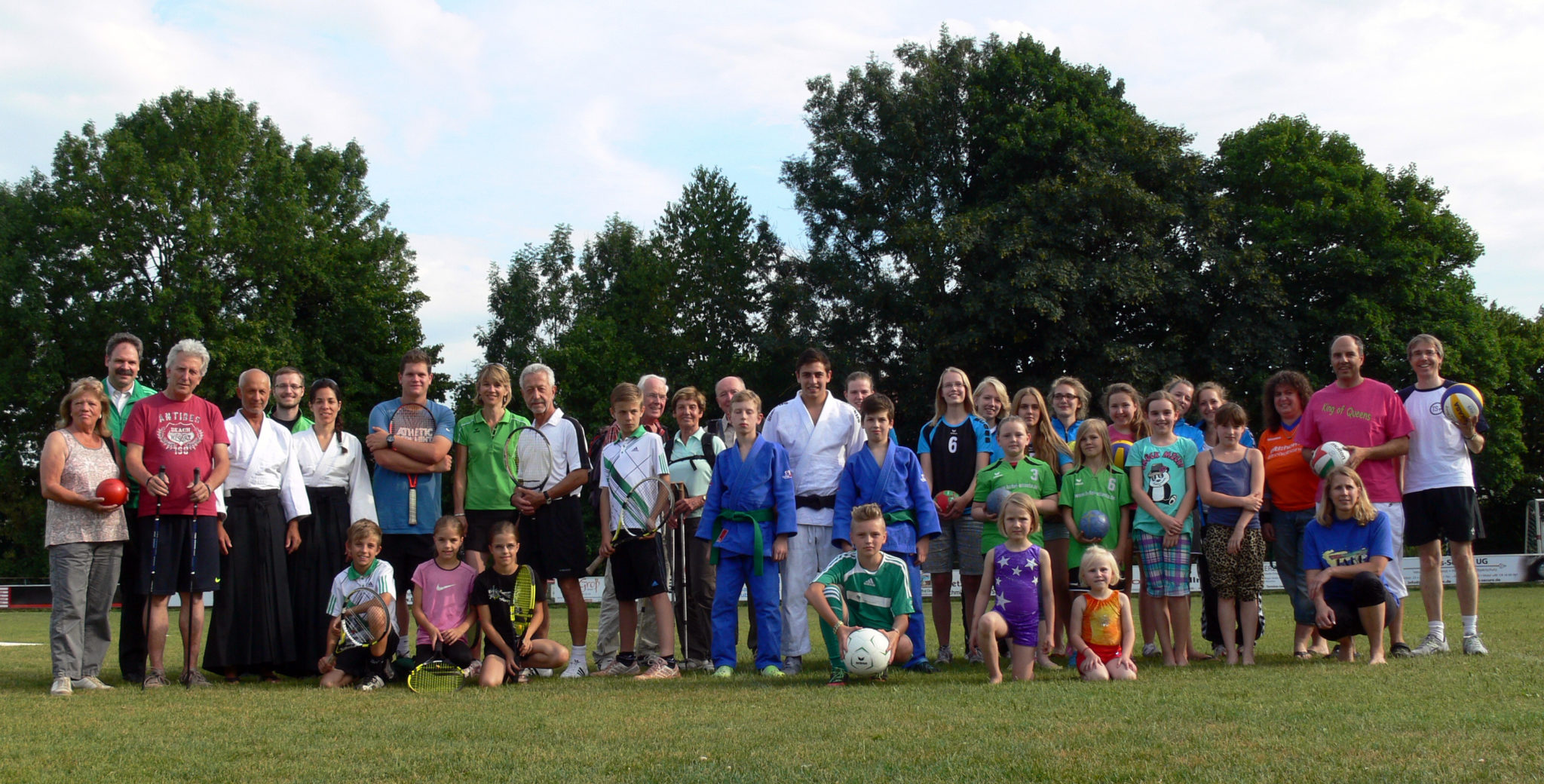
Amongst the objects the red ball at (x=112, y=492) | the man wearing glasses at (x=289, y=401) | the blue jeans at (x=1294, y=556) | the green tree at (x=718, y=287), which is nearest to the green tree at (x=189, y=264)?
the green tree at (x=718, y=287)

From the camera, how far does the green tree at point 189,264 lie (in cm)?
2573

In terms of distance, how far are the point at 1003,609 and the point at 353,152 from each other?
1148 inches

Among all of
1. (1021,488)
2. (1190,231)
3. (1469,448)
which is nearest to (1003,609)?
(1021,488)

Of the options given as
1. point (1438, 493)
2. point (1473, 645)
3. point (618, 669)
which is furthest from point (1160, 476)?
point (618, 669)

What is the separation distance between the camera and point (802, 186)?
27.3 m

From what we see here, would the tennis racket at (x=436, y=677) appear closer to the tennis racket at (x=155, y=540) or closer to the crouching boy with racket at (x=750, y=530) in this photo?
the crouching boy with racket at (x=750, y=530)

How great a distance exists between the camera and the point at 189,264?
2630cm

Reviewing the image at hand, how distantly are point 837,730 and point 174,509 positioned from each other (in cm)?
455

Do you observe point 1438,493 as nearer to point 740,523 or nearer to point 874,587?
point 874,587

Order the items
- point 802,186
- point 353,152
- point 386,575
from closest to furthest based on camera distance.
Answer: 1. point 386,575
2. point 802,186
3. point 353,152

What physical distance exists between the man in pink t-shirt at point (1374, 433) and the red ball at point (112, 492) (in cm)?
722

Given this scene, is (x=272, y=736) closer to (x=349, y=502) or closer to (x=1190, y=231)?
(x=349, y=502)

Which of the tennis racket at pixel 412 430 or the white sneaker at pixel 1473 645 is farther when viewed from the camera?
the tennis racket at pixel 412 430

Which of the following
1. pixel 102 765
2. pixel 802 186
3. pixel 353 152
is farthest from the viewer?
pixel 353 152
